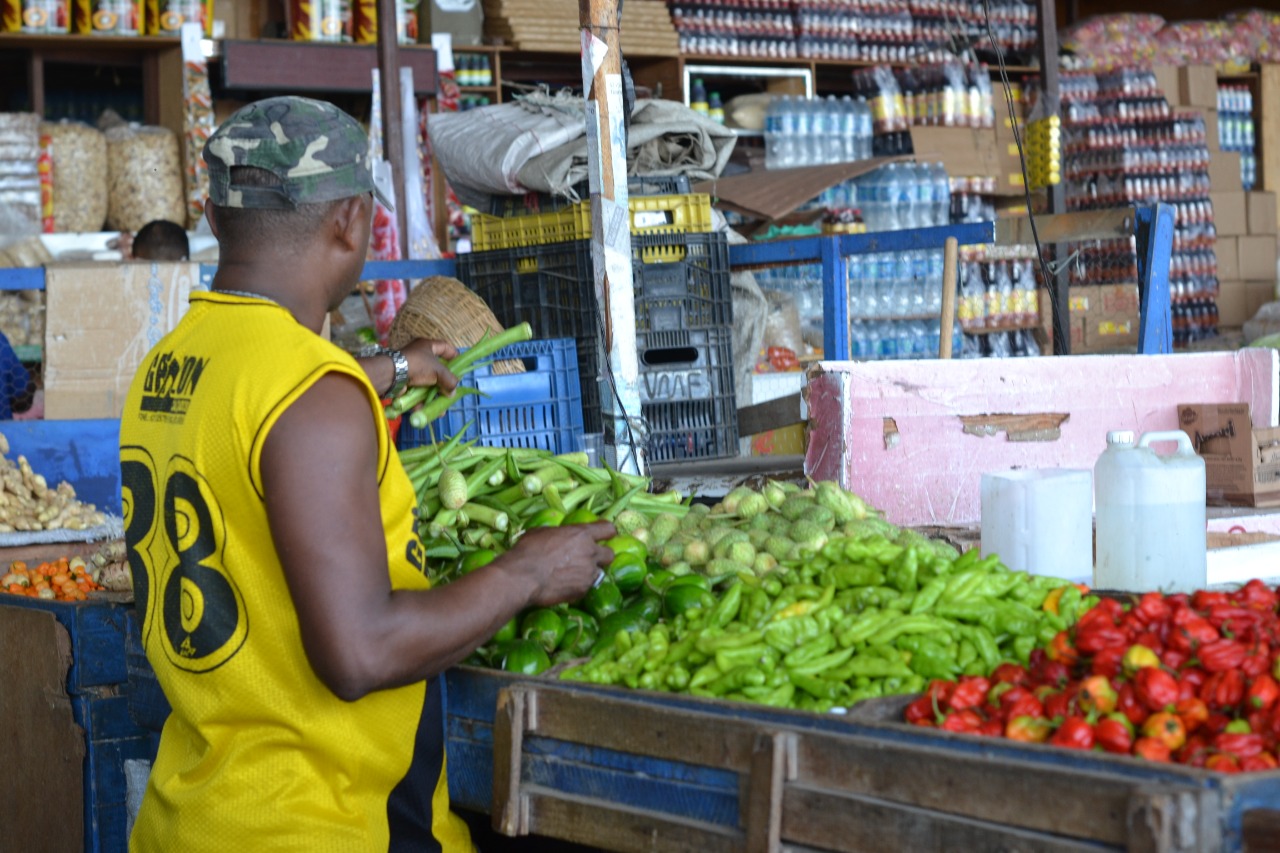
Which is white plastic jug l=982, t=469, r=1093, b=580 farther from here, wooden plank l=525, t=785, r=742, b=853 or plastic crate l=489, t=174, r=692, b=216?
plastic crate l=489, t=174, r=692, b=216

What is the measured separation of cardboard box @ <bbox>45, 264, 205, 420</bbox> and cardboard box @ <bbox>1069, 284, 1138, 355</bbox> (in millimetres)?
5277

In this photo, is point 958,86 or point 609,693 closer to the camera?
point 609,693

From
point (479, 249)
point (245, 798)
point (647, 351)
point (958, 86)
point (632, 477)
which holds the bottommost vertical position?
point (245, 798)

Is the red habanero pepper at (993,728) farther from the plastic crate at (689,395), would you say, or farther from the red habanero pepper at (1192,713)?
the plastic crate at (689,395)

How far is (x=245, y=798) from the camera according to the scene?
1.93 metres

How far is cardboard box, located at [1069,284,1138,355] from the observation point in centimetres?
838

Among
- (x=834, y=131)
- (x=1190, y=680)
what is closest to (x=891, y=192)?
(x=834, y=131)

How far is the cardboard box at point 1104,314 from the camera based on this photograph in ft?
27.5

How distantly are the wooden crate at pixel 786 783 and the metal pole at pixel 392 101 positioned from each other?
4.83m

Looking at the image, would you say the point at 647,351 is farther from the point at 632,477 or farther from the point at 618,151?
the point at 632,477

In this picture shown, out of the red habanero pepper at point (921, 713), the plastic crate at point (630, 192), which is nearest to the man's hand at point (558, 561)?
the red habanero pepper at point (921, 713)

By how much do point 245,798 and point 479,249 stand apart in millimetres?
3482

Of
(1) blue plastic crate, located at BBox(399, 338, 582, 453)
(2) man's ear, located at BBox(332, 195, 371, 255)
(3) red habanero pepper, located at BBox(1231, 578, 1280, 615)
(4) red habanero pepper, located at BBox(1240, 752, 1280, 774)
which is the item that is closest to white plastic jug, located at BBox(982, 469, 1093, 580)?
(3) red habanero pepper, located at BBox(1231, 578, 1280, 615)

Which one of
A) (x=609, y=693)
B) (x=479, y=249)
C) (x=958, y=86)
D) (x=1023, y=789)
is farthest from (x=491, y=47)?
(x=1023, y=789)
